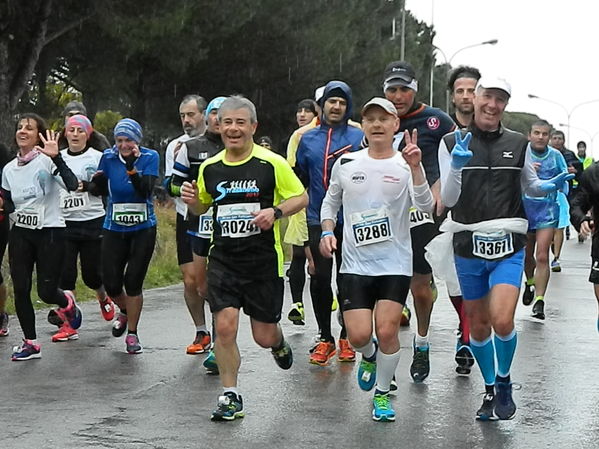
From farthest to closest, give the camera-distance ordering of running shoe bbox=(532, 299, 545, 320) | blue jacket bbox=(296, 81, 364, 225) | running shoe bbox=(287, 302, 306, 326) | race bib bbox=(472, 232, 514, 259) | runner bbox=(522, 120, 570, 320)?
runner bbox=(522, 120, 570, 320) → running shoe bbox=(532, 299, 545, 320) → running shoe bbox=(287, 302, 306, 326) → blue jacket bbox=(296, 81, 364, 225) → race bib bbox=(472, 232, 514, 259)

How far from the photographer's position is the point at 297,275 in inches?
473

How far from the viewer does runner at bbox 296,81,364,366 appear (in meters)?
9.24

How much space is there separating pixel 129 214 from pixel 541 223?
5183 mm

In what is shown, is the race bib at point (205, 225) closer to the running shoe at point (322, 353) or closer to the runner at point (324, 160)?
the runner at point (324, 160)

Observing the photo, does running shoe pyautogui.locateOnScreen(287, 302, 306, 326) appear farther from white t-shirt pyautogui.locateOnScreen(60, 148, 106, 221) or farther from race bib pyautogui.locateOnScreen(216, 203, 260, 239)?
race bib pyautogui.locateOnScreen(216, 203, 260, 239)

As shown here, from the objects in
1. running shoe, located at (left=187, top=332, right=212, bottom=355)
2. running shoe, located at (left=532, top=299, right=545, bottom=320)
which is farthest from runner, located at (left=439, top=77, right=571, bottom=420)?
running shoe, located at (left=532, top=299, right=545, bottom=320)

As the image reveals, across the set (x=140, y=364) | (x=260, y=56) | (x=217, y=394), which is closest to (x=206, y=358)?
(x=140, y=364)

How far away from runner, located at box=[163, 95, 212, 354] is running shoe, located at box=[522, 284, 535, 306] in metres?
4.86

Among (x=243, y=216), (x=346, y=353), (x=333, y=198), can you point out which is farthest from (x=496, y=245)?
(x=346, y=353)

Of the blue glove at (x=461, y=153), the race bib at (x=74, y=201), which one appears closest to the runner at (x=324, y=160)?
the blue glove at (x=461, y=153)

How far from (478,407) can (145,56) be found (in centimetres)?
2172

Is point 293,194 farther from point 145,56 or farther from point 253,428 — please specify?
point 145,56

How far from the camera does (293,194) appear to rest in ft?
24.5

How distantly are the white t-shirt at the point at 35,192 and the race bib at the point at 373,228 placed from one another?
326 centimetres
